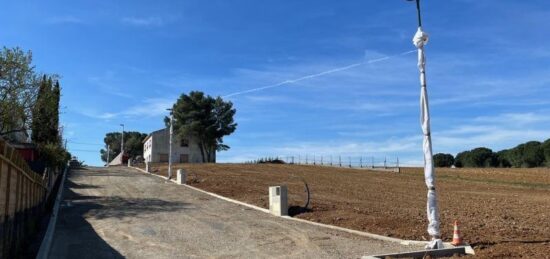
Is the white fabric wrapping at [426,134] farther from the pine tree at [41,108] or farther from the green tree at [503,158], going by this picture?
the green tree at [503,158]

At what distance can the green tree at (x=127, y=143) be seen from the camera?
13788 centimetres

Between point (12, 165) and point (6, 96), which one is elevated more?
point (6, 96)

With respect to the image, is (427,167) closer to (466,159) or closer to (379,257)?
(379,257)

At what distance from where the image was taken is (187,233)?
17.6 m

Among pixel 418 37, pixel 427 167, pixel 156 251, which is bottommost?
pixel 156 251

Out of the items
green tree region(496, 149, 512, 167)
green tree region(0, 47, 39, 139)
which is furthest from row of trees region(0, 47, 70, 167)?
green tree region(496, 149, 512, 167)

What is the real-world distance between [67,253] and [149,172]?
37.3 m

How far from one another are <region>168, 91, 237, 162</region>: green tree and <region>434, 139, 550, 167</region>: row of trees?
60266 millimetres

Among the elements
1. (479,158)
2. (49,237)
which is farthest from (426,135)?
(479,158)

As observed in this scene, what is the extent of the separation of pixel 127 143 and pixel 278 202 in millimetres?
125061

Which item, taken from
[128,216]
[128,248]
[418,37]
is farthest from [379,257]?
[128,216]

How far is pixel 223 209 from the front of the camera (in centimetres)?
2422

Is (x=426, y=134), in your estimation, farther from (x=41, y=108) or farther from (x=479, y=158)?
(x=479, y=158)

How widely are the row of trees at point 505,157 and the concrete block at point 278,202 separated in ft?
316
